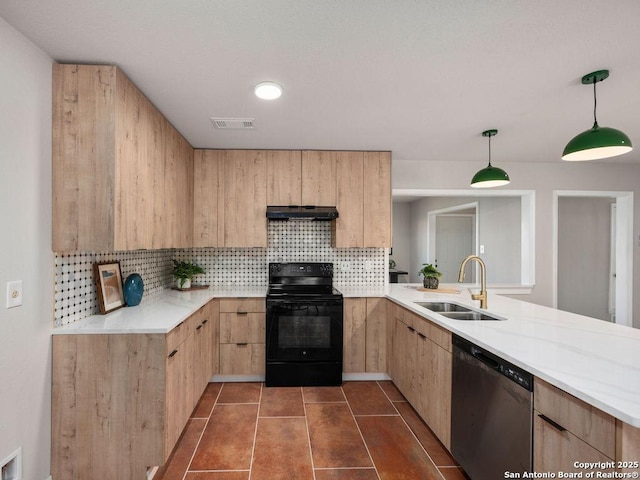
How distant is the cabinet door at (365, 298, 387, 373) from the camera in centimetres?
326

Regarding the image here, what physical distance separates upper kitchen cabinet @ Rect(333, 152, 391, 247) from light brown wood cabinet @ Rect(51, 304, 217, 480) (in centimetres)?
208

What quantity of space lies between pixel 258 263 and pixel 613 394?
3.14 meters

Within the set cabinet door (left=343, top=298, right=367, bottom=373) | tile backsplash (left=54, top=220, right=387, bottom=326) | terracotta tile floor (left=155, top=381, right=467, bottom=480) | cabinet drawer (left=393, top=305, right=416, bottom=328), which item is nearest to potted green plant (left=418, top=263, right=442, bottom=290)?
tile backsplash (left=54, top=220, right=387, bottom=326)

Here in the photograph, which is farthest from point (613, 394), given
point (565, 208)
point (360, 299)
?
point (565, 208)

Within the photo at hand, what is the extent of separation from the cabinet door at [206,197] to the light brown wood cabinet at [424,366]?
6.51 feet

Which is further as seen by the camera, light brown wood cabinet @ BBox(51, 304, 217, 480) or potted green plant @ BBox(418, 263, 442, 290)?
potted green plant @ BBox(418, 263, 442, 290)

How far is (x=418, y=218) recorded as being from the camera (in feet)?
24.9

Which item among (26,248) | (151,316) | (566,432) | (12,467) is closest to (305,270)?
(151,316)

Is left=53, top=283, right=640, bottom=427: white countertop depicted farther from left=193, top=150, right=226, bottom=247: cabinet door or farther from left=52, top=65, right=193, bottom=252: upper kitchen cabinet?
left=193, top=150, right=226, bottom=247: cabinet door

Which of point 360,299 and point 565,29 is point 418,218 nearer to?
point 360,299

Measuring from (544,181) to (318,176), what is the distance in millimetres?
2710

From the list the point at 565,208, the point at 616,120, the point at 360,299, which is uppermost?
the point at 616,120

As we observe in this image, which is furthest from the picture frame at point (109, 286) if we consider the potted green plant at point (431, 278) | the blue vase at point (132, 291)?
the potted green plant at point (431, 278)

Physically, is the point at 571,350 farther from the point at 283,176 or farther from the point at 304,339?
the point at 283,176
